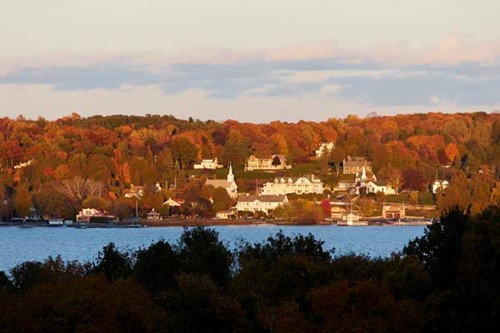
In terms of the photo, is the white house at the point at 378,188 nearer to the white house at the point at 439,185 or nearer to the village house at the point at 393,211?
the white house at the point at 439,185

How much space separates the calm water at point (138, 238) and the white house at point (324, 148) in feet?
103

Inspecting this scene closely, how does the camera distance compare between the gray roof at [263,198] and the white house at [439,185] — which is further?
the white house at [439,185]

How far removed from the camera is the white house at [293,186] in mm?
114562

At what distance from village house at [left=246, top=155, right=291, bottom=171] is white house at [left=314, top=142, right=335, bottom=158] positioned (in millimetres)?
3879

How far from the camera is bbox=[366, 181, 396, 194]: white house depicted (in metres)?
115

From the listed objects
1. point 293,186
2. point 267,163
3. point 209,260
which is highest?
point 267,163

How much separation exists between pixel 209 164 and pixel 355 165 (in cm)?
1391

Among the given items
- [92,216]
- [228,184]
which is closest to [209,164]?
[228,184]

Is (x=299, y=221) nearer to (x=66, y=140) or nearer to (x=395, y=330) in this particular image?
(x=66, y=140)

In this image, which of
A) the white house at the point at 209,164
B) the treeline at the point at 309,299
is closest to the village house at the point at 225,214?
the white house at the point at 209,164

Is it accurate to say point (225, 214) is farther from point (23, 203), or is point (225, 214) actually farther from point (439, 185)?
point (439, 185)

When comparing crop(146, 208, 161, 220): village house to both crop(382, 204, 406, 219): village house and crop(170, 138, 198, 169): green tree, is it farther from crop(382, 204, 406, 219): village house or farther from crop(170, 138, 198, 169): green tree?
crop(170, 138, 198, 169): green tree

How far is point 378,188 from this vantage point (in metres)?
116

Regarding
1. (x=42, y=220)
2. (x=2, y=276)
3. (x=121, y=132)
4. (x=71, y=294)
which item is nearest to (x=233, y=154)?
(x=121, y=132)
